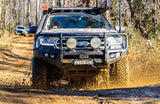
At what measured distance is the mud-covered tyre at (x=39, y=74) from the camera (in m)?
4.69

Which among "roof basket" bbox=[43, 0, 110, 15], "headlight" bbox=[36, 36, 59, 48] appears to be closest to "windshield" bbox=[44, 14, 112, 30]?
"roof basket" bbox=[43, 0, 110, 15]

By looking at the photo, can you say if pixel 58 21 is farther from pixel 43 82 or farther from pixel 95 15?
pixel 43 82

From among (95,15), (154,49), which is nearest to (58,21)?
(95,15)

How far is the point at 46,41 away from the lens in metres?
4.59

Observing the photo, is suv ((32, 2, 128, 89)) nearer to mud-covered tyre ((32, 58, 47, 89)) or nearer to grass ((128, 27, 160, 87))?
mud-covered tyre ((32, 58, 47, 89))

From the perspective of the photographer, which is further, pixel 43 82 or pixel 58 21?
pixel 58 21

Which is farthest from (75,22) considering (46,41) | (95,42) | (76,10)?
(95,42)

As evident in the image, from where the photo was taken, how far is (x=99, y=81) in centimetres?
516

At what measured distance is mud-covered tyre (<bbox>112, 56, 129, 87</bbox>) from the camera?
4.98 metres

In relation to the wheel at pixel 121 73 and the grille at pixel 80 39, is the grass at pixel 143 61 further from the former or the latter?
the grille at pixel 80 39

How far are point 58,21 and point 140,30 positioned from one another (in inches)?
354

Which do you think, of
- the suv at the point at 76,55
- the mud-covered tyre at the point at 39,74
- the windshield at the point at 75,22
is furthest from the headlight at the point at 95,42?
the windshield at the point at 75,22

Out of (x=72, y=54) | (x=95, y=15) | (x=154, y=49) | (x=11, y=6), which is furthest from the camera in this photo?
(x=11, y=6)

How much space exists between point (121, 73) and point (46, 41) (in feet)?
5.36
